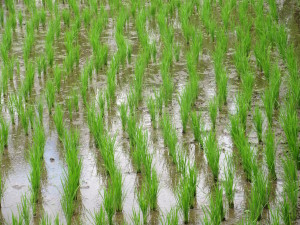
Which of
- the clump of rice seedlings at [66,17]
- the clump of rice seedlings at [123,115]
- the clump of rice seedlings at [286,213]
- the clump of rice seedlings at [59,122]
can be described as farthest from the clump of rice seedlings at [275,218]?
the clump of rice seedlings at [66,17]

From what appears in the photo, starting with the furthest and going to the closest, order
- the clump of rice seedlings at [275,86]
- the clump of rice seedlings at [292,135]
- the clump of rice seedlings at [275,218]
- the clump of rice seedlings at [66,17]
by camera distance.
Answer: the clump of rice seedlings at [66,17] < the clump of rice seedlings at [275,86] < the clump of rice seedlings at [292,135] < the clump of rice seedlings at [275,218]

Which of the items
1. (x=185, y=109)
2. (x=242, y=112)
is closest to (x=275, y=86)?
(x=242, y=112)

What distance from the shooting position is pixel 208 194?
3.40 metres

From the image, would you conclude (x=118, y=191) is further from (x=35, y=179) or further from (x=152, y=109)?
(x=152, y=109)

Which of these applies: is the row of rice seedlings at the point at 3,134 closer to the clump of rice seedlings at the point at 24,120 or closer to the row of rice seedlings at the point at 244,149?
the clump of rice seedlings at the point at 24,120

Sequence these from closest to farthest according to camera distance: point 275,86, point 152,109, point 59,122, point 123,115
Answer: point 59,122, point 123,115, point 152,109, point 275,86

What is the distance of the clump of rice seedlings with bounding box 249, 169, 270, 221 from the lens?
3.03 metres

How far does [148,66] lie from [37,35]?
1723mm

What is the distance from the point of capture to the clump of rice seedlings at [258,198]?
3025mm

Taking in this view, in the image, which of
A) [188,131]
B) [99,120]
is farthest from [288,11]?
[99,120]

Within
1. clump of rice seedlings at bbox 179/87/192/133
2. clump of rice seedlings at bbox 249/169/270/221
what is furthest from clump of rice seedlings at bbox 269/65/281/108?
clump of rice seedlings at bbox 249/169/270/221

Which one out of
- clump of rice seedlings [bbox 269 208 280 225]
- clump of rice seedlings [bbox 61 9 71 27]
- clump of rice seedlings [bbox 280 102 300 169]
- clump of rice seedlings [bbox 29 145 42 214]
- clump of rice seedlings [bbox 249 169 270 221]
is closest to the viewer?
clump of rice seedlings [bbox 269 208 280 225]

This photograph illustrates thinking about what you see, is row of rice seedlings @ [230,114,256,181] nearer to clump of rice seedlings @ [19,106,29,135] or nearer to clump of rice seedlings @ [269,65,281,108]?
clump of rice seedlings @ [269,65,281,108]

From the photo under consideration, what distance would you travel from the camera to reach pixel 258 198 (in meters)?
3.09
